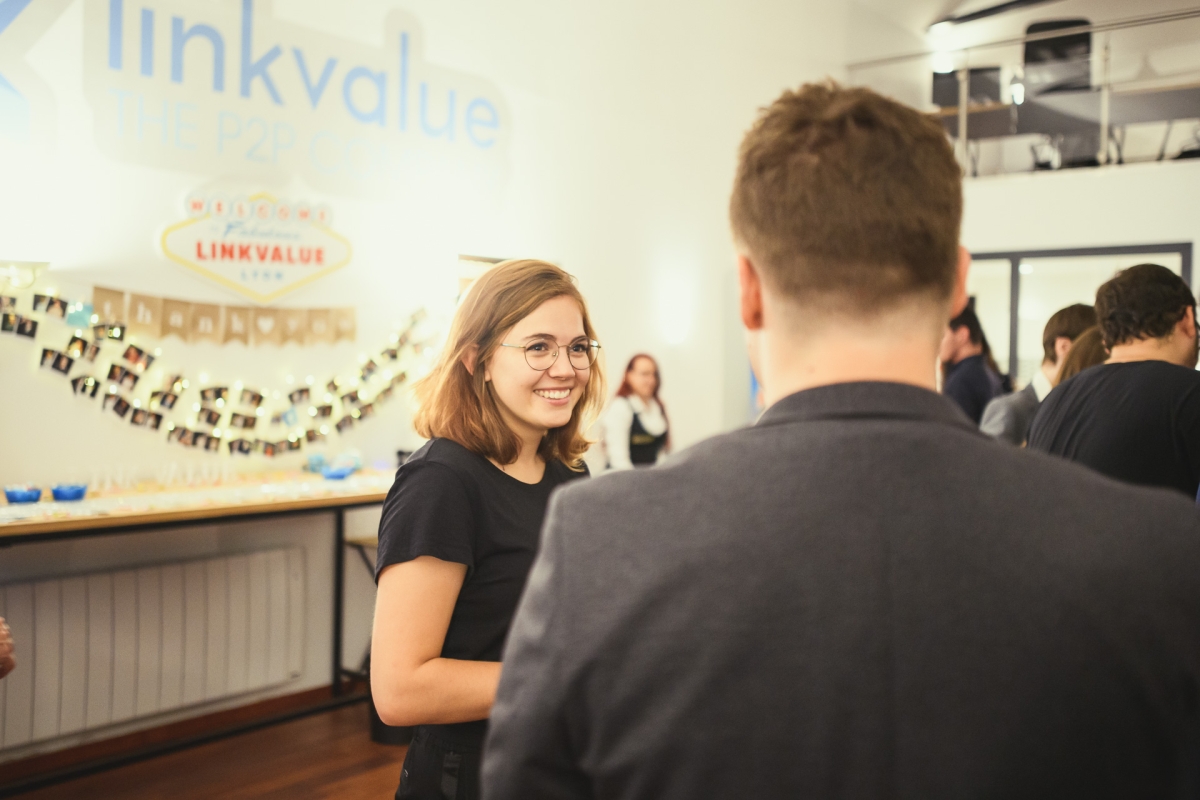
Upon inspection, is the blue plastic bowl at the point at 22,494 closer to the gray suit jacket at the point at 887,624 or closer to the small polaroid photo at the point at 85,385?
the small polaroid photo at the point at 85,385

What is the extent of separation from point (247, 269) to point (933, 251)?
13.5 feet

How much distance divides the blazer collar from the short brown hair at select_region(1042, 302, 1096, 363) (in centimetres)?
362

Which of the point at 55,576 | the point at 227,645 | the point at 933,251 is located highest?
the point at 933,251

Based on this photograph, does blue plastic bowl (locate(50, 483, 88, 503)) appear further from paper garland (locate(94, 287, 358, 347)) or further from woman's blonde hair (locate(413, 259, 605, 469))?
woman's blonde hair (locate(413, 259, 605, 469))

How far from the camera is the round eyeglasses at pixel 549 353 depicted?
1.62 metres

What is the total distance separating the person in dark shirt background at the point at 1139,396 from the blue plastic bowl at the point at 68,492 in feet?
11.2

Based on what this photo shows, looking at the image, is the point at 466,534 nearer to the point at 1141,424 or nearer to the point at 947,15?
the point at 1141,424

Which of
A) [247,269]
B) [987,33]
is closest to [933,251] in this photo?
[247,269]

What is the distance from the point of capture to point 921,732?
2.25 ft

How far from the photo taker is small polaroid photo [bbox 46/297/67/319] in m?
3.78

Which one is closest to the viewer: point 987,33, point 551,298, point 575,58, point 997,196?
point 551,298

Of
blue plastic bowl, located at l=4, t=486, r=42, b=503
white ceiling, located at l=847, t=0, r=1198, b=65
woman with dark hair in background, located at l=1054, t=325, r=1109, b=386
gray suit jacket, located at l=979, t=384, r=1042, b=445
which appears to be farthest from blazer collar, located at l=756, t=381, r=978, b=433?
white ceiling, located at l=847, t=0, r=1198, b=65

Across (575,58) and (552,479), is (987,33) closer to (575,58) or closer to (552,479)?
(575,58)

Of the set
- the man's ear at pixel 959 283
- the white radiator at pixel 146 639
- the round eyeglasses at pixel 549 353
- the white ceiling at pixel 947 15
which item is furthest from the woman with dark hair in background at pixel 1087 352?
the white ceiling at pixel 947 15
